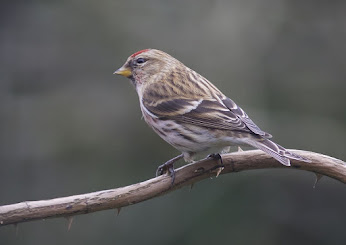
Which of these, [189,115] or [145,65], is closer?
[189,115]

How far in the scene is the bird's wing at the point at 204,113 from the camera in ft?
13.9

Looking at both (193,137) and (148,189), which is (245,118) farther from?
(148,189)

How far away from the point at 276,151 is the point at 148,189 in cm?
77

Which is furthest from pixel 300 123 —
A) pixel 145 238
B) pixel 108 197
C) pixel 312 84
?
pixel 108 197

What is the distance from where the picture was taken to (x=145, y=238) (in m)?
7.04

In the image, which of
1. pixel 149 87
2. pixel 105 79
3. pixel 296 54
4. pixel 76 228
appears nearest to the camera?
pixel 149 87

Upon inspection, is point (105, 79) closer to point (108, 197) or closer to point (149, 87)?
point (149, 87)

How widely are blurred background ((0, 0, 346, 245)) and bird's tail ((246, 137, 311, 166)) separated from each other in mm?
3139

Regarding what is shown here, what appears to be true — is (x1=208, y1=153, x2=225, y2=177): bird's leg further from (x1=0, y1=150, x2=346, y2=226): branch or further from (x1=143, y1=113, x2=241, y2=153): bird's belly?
(x1=143, y1=113, x2=241, y2=153): bird's belly

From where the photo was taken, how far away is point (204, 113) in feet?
14.6

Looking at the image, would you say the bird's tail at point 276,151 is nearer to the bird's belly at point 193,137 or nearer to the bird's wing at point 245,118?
the bird's wing at point 245,118

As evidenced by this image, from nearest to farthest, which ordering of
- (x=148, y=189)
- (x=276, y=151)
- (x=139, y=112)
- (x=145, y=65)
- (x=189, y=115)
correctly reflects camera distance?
(x=148, y=189) → (x=276, y=151) → (x=189, y=115) → (x=145, y=65) → (x=139, y=112)

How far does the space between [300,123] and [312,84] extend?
113cm

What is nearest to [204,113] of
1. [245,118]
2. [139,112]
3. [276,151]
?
[245,118]
